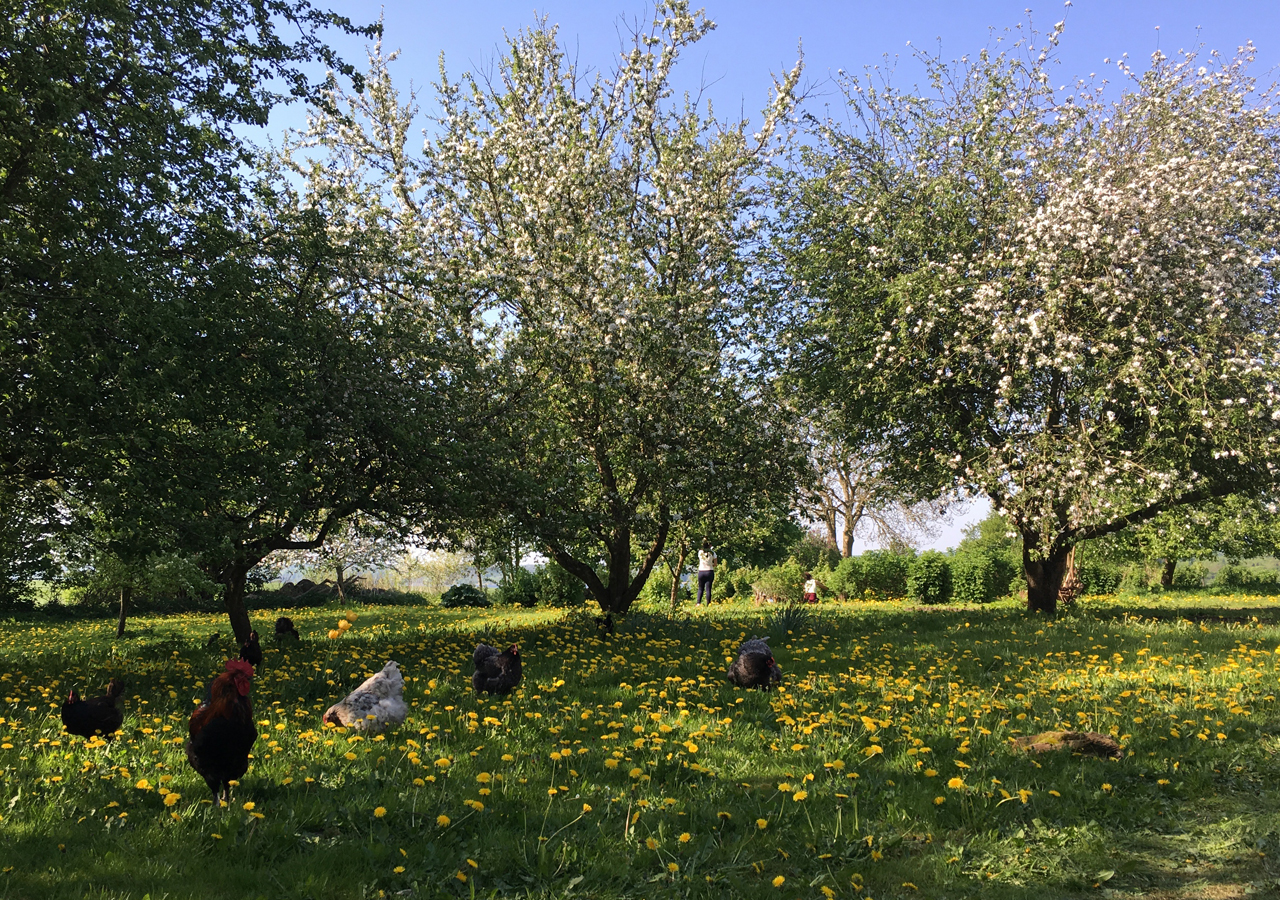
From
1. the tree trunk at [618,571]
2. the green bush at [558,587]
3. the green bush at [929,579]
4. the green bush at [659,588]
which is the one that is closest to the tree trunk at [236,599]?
the tree trunk at [618,571]

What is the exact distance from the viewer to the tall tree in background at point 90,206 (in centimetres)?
861

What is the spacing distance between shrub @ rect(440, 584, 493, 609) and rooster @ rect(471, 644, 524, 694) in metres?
23.5

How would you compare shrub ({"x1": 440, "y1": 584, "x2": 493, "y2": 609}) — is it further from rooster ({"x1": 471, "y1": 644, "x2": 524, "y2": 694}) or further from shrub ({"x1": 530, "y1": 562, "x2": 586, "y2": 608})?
rooster ({"x1": 471, "y1": 644, "x2": 524, "y2": 694})

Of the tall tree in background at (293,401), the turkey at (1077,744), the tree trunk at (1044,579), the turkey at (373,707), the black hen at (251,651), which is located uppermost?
the tall tree in background at (293,401)

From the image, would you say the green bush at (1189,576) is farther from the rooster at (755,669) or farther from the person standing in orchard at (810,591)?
the rooster at (755,669)

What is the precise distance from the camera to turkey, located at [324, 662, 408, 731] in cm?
693

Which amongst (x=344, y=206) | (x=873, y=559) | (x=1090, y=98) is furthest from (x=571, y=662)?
(x=873, y=559)

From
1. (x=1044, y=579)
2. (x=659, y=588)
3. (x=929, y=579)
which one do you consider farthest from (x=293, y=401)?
(x=929, y=579)

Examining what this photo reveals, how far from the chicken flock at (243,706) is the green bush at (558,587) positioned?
2034cm

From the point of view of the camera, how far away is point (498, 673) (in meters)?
8.49

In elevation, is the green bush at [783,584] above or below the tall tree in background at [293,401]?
below

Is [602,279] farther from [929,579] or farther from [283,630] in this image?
[929,579]

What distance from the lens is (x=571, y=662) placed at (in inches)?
405

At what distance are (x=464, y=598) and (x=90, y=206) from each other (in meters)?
24.4
